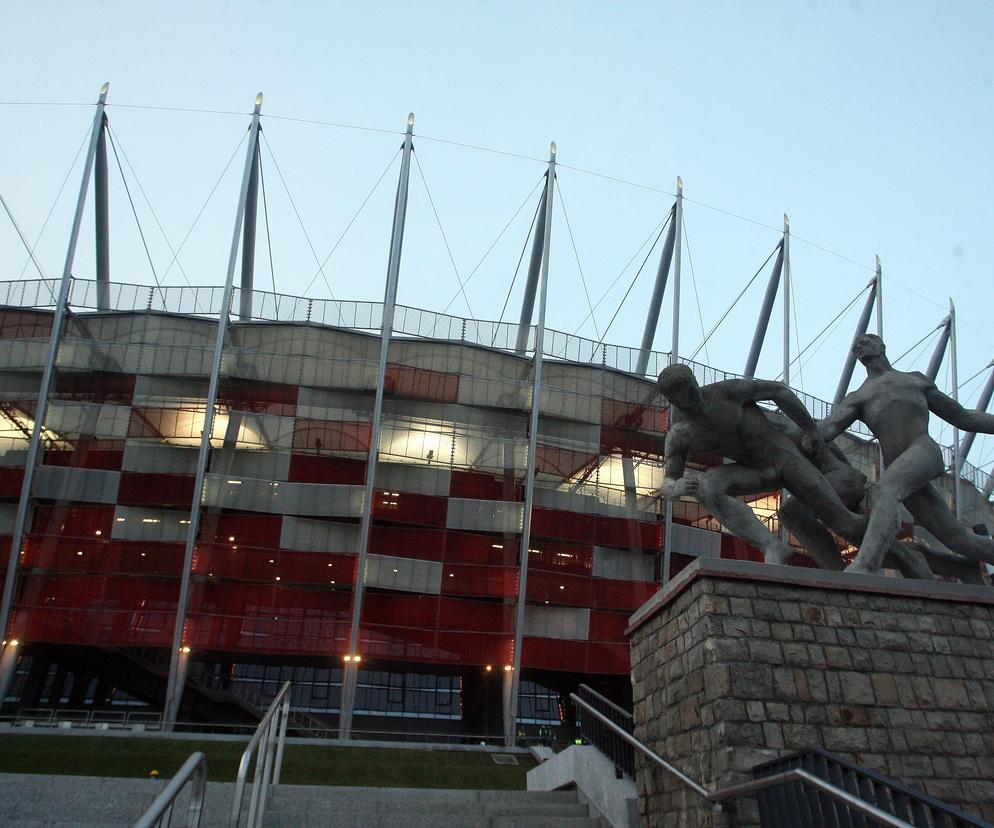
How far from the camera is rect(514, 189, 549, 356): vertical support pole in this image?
36.0m

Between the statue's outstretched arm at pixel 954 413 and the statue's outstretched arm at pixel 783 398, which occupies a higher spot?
the statue's outstretched arm at pixel 954 413

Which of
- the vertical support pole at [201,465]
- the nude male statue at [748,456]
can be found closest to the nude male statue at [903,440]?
the nude male statue at [748,456]

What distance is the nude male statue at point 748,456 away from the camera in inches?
396

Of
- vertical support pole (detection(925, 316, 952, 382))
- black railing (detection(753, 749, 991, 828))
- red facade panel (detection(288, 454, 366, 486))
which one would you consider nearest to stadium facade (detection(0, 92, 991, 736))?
red facade panel (detection(288, 454, 366, 486))

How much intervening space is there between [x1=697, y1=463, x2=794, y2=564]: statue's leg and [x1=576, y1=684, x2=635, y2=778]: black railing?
239 centimetres

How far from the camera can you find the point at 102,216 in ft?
118

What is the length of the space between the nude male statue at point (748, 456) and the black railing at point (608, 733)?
254 cm

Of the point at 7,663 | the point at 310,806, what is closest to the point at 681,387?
the point at 310,806

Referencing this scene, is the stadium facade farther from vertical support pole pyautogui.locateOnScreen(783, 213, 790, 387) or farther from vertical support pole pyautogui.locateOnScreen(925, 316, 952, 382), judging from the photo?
vertical support pole pyautogui.locateOnScreen(925, 316, 952, 382)

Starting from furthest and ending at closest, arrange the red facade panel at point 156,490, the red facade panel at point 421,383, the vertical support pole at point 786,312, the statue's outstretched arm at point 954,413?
the vertical support pole at point 786,312 < the red facade panel at point 421,383 < the red facade panel at point 156,490 < the statue's outstretched arm at point 954,413

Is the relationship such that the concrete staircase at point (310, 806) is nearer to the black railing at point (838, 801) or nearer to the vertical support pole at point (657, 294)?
the black railing at point (838, 801)

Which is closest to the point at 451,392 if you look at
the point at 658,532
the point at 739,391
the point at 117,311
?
the point at 658,532

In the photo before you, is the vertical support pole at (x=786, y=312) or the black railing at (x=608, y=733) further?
the vertical support pole at (x=786, y=312)

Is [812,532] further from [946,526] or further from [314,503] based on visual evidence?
[314,503]
